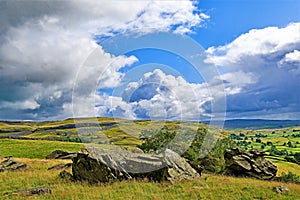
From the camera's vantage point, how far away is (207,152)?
241ft

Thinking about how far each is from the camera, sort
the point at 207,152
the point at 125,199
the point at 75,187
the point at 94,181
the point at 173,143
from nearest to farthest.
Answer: the point at 125,199
the point at 75,187
the point at 94,181
the point at 173,143
the point at 207,152

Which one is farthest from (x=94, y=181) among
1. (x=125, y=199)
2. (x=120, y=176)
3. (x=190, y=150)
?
(x=190, y=150)

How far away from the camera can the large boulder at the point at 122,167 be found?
2597 centimetres

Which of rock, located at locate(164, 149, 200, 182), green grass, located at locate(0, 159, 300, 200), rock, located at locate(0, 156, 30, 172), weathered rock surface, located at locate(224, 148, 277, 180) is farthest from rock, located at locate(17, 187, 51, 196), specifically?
weathered rock surface, located at locate(224, 148, 277, 180)

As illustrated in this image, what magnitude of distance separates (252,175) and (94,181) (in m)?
20.0

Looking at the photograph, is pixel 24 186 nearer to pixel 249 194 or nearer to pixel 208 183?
pixel 208 183

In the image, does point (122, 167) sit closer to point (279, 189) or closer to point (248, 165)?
point (279, 189)

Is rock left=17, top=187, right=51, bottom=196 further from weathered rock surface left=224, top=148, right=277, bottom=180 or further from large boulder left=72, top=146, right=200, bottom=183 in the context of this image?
weathered rock surface left=224, top=148, right=277, bottom=180

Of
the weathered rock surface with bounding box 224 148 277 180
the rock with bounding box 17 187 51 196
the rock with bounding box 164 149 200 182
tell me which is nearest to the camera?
the rock with bounding box 17 187 51 196

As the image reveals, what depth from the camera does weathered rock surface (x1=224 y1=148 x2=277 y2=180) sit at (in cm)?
3844

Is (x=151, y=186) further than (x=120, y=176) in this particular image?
No

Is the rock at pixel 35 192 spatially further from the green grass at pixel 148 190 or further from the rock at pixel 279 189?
the rock at pixel 279 189

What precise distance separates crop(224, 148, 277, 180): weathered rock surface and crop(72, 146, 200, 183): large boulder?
12424mm

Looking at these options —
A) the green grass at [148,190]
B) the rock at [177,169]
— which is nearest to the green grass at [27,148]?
the rock at [177,169]
